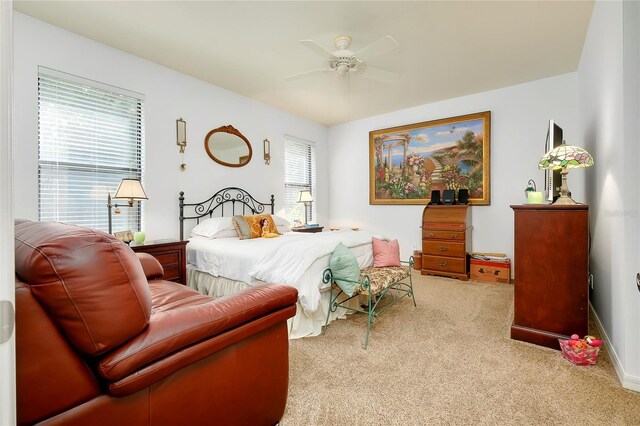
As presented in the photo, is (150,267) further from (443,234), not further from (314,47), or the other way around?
(443,234)

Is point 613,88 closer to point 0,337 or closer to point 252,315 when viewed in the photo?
point 252,315

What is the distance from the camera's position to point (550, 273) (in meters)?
2.23

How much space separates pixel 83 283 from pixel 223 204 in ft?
11.4

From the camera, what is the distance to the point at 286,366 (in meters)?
1.43

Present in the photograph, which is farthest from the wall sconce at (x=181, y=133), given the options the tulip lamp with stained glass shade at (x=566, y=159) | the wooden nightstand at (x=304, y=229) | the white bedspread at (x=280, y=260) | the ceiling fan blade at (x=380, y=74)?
the tulip lamp with stained glass shade at (x=566, y=159)

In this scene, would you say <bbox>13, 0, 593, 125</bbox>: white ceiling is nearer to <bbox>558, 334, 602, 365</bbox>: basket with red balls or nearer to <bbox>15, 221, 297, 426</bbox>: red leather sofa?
<bbox>15, 221, 297, 426</bbox>: red leather sofa

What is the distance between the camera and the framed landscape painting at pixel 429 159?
443 centimetres

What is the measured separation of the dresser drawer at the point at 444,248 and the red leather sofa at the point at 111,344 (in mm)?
3673

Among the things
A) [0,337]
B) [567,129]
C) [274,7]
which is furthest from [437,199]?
[0,337]

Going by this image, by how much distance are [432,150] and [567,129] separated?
1697mm

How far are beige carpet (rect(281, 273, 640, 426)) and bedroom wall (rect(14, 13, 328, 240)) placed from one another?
8.34 feet

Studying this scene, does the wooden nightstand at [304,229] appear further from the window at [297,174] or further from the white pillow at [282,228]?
the window at [297,174]

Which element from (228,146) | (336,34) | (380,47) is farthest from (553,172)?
(228,146)

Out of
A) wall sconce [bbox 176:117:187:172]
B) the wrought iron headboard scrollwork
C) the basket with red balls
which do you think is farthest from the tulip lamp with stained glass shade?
wall sconce [bbox 176:117:187:172]
